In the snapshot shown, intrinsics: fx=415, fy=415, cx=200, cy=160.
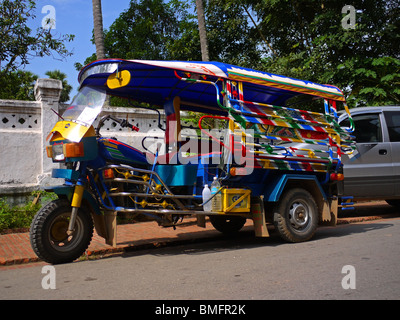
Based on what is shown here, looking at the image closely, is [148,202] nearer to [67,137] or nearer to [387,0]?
[67,137]

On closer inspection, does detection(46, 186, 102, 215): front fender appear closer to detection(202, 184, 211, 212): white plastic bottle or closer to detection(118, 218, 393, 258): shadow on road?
detection(118, 218, 393, 258): shadow on road

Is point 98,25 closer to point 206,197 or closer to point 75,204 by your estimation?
point 206,197

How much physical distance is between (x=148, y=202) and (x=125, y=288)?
6.00ft

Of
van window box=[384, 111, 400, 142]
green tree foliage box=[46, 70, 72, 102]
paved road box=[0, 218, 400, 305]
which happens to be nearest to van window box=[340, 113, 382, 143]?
van window box=[384, 111, 400, 142]

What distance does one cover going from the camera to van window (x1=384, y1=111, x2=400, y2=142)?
862 cm

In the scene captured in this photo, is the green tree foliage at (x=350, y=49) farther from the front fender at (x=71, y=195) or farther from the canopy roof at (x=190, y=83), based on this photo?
the front fender at (x=71, y=195)

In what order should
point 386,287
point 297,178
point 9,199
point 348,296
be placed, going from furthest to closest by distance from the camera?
1. point 9,199
2. point 297,178
3. point 386,287
4. point 348,296

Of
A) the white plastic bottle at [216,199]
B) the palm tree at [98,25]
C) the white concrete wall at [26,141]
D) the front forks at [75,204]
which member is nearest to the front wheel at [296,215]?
the white plastic bottle at [216,199]

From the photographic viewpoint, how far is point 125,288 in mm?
4039

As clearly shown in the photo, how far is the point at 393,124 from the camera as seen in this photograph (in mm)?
8672

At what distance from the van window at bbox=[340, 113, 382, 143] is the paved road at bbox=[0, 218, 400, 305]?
2602 millimetres

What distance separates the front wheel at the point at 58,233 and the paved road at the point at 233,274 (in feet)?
0.57

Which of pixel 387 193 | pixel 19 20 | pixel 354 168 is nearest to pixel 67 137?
pixel 354 168

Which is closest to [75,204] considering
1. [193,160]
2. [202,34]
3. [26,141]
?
[193,160]
